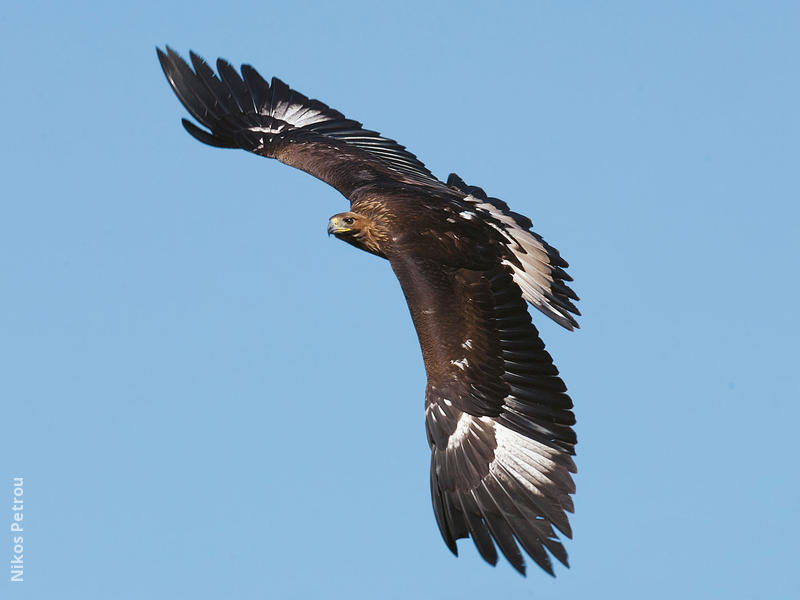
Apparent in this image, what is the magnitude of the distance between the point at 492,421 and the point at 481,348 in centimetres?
69

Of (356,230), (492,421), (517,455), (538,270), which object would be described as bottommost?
(517,455)

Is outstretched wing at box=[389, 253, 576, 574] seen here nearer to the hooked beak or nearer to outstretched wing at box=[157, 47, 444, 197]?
the hooked beak

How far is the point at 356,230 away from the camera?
12375mm

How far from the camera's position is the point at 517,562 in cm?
989

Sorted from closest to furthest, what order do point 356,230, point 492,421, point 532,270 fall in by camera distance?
1. point 492,421
2. point 356,230
3. point 532,270

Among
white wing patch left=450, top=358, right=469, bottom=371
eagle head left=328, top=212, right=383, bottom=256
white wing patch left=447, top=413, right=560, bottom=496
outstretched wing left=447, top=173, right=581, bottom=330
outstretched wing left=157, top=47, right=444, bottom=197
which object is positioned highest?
outstretched wing left=157, top=47, right=444, bottom=197

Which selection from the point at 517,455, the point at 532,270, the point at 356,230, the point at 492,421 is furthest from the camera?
the point at 532,270

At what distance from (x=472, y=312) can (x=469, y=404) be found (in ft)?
3.09

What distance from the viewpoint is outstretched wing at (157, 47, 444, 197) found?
14.1 meters

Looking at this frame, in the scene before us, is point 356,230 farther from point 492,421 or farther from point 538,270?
point 492,421

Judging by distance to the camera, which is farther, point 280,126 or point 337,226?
point 280,126

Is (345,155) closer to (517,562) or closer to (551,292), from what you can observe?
(551,292)

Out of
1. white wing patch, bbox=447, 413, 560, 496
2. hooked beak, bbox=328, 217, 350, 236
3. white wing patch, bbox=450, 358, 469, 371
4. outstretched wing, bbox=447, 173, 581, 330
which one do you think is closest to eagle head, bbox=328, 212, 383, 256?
hooked beak, bbox=328, 217, 350, 236

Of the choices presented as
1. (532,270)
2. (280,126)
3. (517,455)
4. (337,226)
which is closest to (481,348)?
(517,455)
